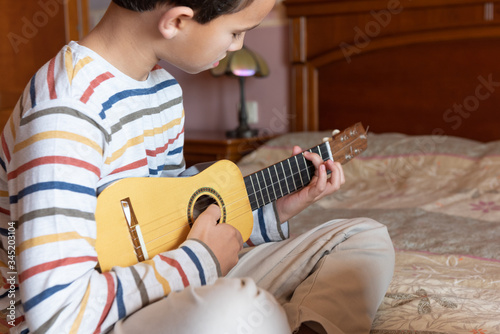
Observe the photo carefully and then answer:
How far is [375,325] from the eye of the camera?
0.88 metres

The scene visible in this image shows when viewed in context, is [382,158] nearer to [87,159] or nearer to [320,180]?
[320,180]

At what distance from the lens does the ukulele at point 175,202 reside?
2.67ft

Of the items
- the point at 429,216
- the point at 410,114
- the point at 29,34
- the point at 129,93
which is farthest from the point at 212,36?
the point at 29,34

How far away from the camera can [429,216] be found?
157cm

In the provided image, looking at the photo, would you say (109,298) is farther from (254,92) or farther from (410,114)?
(254,92)

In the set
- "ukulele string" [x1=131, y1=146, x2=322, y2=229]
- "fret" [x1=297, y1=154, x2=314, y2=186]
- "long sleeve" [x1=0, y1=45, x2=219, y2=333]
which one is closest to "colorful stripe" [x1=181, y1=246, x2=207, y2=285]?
"long sleeve" [x1=0, y1=45, x2=219, y2=333]

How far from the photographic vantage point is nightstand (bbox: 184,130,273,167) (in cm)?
233

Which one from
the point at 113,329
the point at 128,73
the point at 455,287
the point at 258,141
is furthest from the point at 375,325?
the point at 258,141

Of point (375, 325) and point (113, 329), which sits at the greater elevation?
point (113, 329)

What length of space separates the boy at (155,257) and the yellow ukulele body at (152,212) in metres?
0.03

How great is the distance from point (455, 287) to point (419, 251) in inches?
10.3

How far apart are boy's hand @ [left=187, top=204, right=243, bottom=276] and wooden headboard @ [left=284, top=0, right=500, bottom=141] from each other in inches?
62.5

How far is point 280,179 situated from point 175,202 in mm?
281

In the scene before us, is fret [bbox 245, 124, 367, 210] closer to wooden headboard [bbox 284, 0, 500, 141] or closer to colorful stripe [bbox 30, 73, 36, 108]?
colorful stripe [bbox 30, 73, 36, 108]
